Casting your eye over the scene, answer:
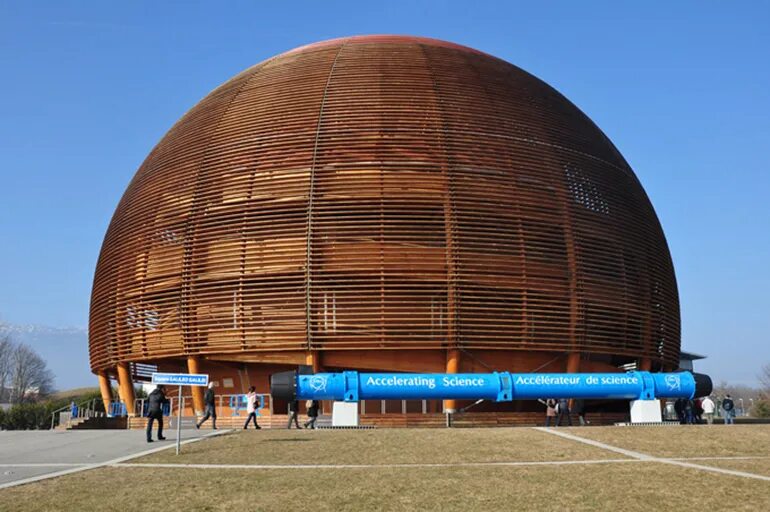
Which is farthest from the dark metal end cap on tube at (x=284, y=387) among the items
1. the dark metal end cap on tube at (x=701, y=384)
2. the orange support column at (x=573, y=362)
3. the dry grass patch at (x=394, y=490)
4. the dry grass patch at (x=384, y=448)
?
the dark metal end cap on tube at (x=701, y=384)

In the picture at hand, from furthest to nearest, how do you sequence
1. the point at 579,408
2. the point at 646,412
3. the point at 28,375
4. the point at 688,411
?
the point at 28,375
the point at 579,408
the point at 688,411
the point at 646,412

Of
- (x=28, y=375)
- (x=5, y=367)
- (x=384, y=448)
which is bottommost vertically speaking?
(x=384, y=448)

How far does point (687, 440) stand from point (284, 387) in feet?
34.0

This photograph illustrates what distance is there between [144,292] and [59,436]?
9.64 metres

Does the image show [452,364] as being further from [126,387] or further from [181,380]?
[126,387]

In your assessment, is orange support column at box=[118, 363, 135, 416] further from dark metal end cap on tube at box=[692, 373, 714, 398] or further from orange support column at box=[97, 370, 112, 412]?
dark metal end cap on tube at box=[692, 373, 714, 398]

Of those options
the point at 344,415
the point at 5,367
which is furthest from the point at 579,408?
the point at 5,367

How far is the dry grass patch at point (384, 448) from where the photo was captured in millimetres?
14383

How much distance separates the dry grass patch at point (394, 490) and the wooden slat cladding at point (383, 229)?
13074 millimetres

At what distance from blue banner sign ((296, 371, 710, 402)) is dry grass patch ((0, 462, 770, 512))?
9478mm

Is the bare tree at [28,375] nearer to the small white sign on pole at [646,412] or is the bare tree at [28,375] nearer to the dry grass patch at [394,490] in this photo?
the small white sign on pole at [646,412]

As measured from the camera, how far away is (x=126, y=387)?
1191 inches

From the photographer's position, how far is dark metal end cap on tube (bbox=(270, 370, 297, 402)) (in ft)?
72.3

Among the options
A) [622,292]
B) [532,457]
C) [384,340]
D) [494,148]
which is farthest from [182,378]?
[622,292]
